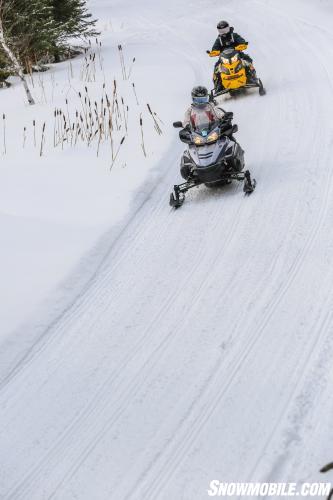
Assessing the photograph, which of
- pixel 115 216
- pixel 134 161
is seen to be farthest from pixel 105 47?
A: pixel 115 216

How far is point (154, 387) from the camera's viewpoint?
5.10 metres

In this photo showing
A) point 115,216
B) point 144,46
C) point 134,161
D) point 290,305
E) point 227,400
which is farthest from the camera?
point 144,46

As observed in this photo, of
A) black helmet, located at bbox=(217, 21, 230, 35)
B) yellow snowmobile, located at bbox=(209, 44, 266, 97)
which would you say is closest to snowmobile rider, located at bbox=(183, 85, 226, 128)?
yellow snowmobile, located at bbox=(209, 44, 266, 97)

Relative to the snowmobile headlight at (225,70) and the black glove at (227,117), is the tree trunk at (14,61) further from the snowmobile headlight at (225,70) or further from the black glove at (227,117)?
the black glove at (227,117)

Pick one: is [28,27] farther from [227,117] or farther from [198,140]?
[198,140]

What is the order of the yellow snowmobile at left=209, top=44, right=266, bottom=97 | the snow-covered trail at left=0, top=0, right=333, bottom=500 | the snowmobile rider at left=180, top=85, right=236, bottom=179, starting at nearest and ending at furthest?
1. the snow-covered trail at left=0, top=0, right=333, bottom=500
2. the snowmobile rider at left=180, top=85, right=236, bottom=179
3. the yellow snowmobile at left=209, top=44, right=266, bottom=97

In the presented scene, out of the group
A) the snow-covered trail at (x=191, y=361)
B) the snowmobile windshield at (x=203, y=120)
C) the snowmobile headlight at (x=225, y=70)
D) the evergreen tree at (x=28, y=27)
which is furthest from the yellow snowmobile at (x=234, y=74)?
the evergreen tree at (x=28, y=27)

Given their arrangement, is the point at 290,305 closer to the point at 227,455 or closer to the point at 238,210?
the point at 227,455

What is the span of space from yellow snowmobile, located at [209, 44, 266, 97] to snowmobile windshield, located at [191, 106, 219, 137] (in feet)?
13.5

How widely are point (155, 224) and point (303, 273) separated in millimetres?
2635

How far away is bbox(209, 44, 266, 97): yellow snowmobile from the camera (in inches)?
519

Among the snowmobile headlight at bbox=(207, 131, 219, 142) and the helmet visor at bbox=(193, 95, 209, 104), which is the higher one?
the helmet visor at bbox=(193, 95, 209, 104)

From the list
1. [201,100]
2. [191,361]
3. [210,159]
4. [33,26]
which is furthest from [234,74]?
[191,361]

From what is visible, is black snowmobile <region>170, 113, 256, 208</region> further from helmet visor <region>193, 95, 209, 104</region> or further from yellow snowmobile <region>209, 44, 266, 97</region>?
yellow snowmobile <region>209, 44, 266, 97</region>
